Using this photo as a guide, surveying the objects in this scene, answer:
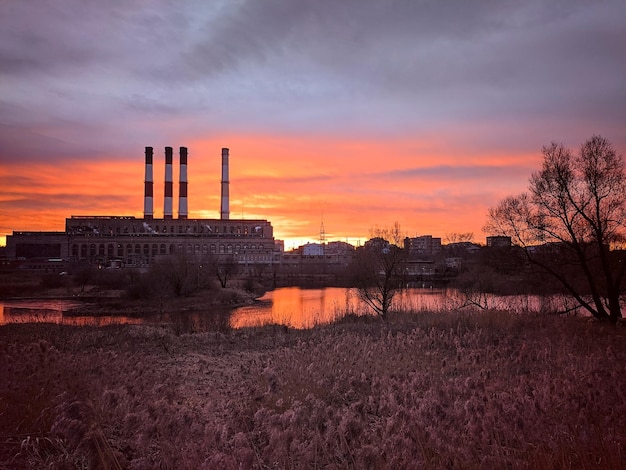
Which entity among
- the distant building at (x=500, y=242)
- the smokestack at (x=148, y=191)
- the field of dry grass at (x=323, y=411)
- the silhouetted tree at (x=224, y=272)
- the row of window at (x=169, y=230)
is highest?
the smokestack at (x=148, y=191)

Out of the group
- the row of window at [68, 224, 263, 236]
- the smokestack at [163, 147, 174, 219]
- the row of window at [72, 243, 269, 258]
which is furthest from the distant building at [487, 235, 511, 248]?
the row of window at [68, 224, 263, 236]

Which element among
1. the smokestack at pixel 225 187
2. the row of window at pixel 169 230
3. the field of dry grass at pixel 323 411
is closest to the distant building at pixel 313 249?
the row of window at pixel 169 230

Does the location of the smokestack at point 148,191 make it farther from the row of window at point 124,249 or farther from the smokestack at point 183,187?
the row of window at point 124,249

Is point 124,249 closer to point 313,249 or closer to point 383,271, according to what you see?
point 313,249

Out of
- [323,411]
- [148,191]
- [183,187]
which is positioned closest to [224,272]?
[183,187]

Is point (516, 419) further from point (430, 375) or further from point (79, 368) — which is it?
point (79, 368)

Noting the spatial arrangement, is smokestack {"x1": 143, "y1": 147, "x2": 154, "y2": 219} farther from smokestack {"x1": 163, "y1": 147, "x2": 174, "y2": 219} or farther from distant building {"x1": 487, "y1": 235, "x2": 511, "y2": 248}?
distant building {"x1": 487, "y1": 235, "x2": 511, "y2": 248}

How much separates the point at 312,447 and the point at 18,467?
10.6ft

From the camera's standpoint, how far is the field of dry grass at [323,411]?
5242 millimetres

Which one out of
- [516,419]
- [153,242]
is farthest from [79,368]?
[153,242]

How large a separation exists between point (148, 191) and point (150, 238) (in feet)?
35.6

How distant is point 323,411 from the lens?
306 inches

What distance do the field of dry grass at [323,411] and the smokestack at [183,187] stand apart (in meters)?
91.5

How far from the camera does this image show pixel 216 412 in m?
7.83
